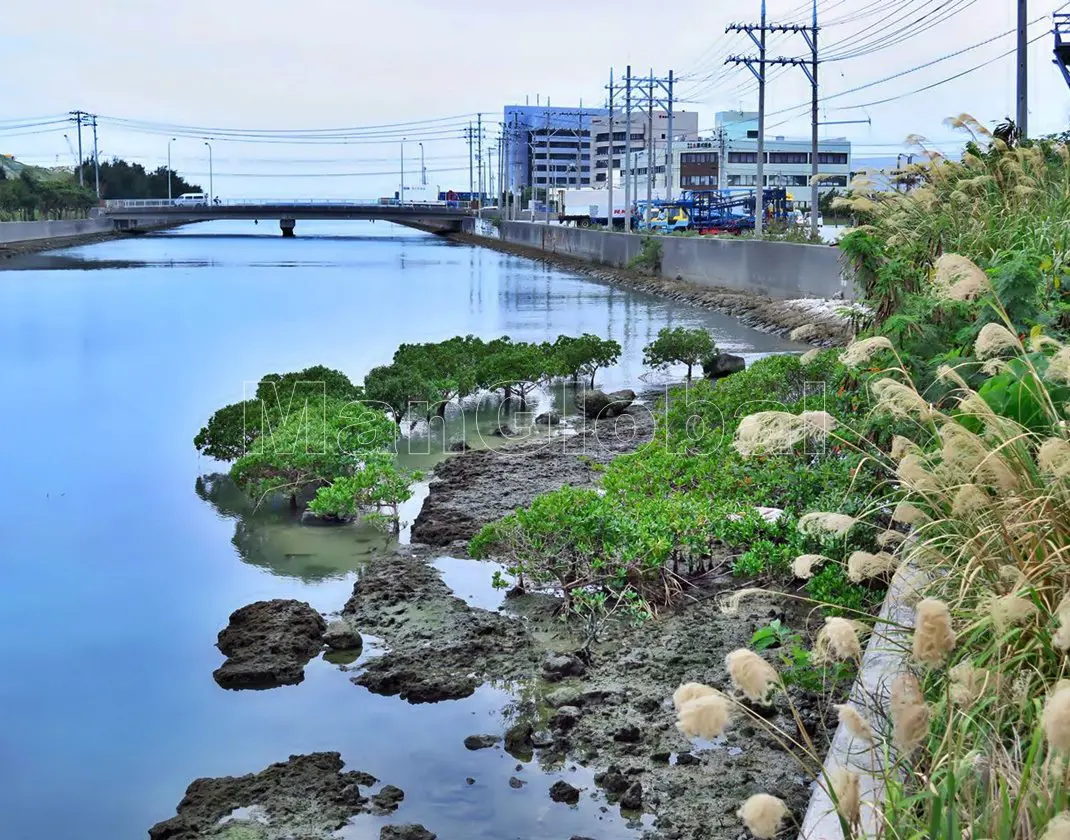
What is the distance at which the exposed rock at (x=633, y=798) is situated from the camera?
5992 mm

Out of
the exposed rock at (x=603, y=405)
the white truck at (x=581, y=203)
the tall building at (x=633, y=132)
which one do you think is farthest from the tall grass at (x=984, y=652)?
the tall building at (x=633, y=132)

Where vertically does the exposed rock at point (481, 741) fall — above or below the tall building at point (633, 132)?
below

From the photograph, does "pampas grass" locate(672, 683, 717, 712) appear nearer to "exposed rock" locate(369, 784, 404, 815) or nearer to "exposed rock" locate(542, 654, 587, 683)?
"exposed rock" locate(369, 784, 404, 815)

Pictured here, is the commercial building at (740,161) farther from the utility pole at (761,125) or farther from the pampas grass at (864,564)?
the pampas grass at (864,564)

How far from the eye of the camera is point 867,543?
8055mm

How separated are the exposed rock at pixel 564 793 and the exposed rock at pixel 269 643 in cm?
235

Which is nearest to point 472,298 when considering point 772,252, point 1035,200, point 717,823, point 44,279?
point 772,252

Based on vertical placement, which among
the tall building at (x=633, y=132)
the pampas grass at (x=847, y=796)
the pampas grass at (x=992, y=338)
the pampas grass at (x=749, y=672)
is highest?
the tall building at (x=633, y=132)

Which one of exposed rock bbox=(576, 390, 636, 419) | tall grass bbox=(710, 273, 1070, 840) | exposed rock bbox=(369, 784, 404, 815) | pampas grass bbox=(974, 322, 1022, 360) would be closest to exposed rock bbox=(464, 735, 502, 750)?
exposed rock bbox=(369, 784, 404, 815)

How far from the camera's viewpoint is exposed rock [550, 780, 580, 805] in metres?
6.19

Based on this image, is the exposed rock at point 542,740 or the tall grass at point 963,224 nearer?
the exposed rock at point 542,740

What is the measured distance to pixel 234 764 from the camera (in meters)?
7.16

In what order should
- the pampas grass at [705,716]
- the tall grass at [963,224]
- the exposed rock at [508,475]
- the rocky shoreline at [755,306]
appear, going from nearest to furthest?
the pampas grass at [705,716] → the tall grass at [963,224] → the exposed rock at [508,475] → the rocky shoreline at [755,306]

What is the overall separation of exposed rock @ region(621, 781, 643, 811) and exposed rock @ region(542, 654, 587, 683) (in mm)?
1519
